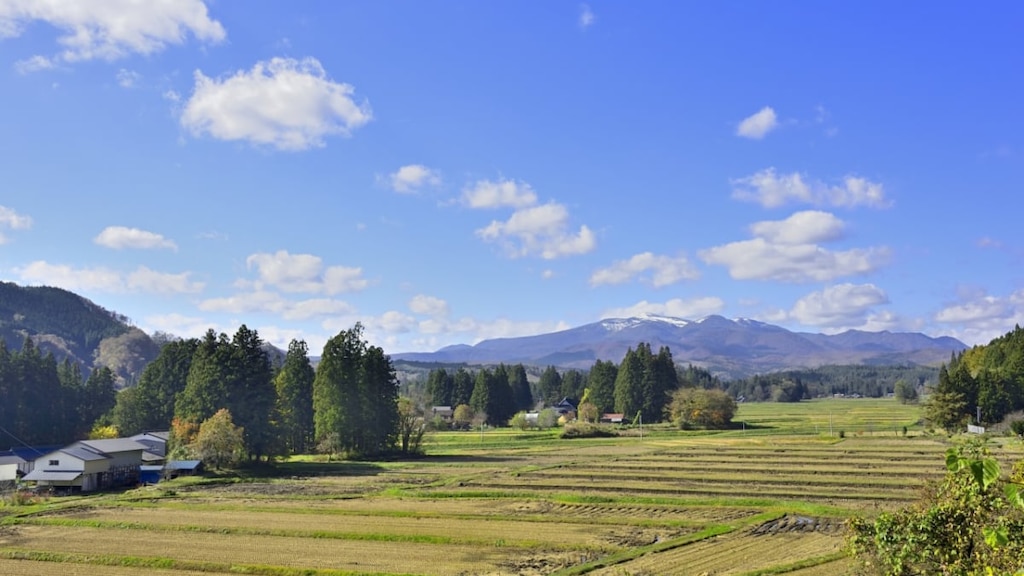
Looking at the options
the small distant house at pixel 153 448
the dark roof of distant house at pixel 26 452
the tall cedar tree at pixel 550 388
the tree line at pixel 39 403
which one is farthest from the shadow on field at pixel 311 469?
the tall cedar tree at pixel 550 388

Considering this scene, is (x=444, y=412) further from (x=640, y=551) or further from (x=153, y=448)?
(x=640, y=551)

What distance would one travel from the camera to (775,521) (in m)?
33.4

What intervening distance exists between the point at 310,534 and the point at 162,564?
664 cm

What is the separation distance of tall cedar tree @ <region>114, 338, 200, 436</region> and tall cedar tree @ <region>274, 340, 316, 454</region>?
31.7ft

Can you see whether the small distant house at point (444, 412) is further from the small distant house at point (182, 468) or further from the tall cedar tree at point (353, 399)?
the small distant house at point (182, 468)

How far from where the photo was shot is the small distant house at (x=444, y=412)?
126 meters

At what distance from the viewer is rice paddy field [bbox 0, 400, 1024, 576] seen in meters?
26.2

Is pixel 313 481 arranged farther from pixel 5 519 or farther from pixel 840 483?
pixel 840 483

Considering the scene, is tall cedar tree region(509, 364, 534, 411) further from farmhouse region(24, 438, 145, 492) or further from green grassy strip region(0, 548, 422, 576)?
green grassy strip region(0, 548, 422, 576)

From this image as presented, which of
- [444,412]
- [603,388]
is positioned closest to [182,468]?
[444,412]

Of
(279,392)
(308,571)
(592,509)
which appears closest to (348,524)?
(308,571)

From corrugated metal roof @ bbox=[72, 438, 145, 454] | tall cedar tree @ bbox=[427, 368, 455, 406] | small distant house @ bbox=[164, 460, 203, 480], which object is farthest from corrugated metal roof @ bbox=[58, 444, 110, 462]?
tall cedar tree @ bbox=[427, 368, 455, 406]

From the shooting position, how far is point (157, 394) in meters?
77.1

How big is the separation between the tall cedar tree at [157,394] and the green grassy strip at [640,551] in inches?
2415
